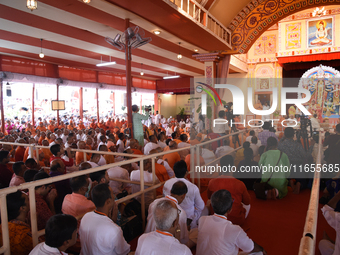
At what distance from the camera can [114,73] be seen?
13.1 metres

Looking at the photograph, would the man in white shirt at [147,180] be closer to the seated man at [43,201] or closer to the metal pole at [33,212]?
the seated man at [43,201]

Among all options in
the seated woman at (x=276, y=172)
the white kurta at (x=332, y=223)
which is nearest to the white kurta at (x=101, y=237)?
the white kurta at (x=332, y=223)

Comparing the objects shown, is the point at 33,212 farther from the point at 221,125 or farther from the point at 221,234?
the point at 221,125

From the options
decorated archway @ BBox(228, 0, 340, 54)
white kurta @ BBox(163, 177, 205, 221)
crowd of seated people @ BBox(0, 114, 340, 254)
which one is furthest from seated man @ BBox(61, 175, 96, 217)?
decorated archway @ BBox(228, 0, 340, 54)

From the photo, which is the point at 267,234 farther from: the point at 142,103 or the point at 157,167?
the point at 142,103

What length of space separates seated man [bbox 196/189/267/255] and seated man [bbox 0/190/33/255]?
1276mm

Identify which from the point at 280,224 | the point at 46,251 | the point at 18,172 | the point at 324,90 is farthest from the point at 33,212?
the point at 324,90

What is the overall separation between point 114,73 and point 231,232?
1237 centimetres

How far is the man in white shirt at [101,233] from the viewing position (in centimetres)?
178

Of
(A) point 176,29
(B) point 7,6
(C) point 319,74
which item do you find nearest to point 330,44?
(C) point 319,74

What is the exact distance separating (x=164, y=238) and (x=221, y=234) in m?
0.46

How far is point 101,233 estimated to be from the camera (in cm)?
177

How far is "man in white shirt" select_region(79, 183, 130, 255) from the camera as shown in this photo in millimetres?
1776

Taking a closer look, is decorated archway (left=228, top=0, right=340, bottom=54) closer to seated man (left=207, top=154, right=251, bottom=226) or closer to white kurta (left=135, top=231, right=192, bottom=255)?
seated man (left=207, top=154, right=251, bottom=226)
